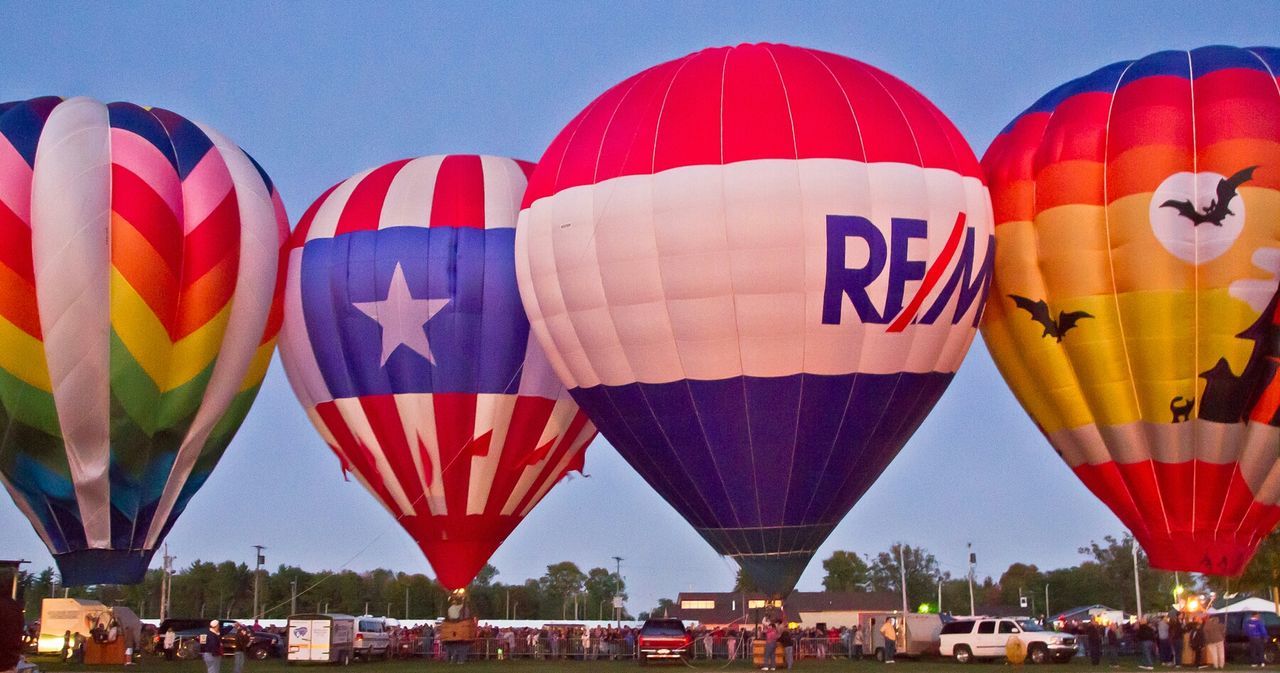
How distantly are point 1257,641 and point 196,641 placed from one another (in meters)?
18.0

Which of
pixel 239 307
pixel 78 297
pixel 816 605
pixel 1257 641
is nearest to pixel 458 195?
pixel 239 307

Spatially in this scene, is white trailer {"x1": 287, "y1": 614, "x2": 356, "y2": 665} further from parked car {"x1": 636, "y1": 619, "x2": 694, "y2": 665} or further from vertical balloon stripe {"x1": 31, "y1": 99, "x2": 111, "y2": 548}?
parked car {"x1": 636, "y1": 619, "x2": 694, "y2": 665}

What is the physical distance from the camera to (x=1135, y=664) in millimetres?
20531

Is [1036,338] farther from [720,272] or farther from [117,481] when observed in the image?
[117,481]

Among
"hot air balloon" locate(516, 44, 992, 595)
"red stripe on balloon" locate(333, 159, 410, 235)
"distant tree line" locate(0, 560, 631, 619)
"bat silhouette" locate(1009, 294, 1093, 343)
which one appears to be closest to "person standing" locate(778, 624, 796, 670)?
"hot air balloon" locate(516, 44, 992, 595)

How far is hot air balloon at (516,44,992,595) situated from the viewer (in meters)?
17.3

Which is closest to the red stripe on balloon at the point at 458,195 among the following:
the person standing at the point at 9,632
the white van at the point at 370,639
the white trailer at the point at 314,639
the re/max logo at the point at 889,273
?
the white trailer at the point at 314,639

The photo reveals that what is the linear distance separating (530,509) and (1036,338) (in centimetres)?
841

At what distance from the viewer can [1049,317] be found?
19.9m

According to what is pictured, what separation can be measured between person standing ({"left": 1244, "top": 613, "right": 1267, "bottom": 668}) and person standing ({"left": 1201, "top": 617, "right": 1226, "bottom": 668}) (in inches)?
54.0

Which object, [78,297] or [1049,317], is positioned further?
[1049,317]

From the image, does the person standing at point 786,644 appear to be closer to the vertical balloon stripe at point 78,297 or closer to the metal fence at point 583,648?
the metal fence at point 583,648

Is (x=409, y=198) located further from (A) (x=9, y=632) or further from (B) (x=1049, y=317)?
(A) (x=9, y=632)

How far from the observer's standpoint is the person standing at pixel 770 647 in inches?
717
